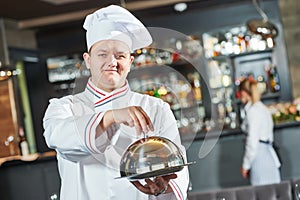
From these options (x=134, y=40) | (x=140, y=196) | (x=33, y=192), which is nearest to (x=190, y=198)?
(x=140, y=196)

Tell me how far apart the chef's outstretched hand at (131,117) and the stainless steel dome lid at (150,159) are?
38mm

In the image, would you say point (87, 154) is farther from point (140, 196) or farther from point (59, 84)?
point (59, 84)

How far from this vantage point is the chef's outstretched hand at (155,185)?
1.44 metres

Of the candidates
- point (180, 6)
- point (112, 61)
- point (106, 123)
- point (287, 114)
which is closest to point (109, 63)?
point (112, 61)

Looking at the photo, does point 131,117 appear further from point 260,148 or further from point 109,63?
point 260,148

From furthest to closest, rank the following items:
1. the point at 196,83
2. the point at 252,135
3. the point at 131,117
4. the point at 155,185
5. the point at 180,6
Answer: the point at 196,83 → the point at 180,6 → the point at 252,135 → the point at 155,185 → the point at 131,117

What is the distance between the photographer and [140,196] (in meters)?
1.64

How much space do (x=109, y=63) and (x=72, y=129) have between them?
0.17 meters

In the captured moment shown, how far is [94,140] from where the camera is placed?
1426mm

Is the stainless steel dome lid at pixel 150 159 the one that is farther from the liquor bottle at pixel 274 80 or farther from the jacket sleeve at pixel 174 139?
the liquor bottle at pixel 274 80

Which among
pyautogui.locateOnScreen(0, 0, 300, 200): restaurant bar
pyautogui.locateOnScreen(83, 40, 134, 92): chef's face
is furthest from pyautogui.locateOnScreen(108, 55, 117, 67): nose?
pyautogui.locateOnScreen(0, 0, 300, 200): restaurant bar

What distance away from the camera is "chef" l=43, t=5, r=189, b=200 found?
1.44 metres

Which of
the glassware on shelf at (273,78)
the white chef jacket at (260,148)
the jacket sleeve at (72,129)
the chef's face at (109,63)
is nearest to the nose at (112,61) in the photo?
the chef's face at (109,63)

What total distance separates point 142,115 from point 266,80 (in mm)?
6072
